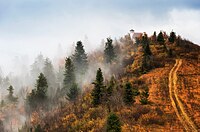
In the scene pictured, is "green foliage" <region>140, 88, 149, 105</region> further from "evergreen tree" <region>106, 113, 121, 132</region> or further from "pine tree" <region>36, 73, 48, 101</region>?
"pine tree" <region>36, 73, 48, 101</region>

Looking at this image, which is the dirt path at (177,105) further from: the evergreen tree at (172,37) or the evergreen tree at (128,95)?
the evergreen tree at (172,37)

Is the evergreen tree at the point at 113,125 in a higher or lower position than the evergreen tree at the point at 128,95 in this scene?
lower

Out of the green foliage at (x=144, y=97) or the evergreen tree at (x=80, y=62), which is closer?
the green foliage at (x=144, y=97)

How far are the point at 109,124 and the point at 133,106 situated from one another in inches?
426

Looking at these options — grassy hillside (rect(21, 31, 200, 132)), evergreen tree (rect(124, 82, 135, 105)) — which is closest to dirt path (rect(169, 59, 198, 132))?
grassy hillside (rect(21, 31, 200, 132))

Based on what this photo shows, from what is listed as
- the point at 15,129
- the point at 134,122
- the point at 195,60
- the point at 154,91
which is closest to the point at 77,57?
the point at 15,129

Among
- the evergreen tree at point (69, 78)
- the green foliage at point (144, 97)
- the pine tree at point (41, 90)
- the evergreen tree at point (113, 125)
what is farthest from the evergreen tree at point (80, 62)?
the evergreen tree at point (113, 125)

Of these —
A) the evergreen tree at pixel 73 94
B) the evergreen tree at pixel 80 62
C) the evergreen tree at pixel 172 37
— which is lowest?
the evergreen tree at pixel 73 94

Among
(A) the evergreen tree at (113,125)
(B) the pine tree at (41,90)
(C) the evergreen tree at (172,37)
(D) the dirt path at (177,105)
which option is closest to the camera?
(A) the evergreen tree at (113,125)

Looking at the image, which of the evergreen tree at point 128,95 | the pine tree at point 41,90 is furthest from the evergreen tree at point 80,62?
the evergreen tree at point 128,95

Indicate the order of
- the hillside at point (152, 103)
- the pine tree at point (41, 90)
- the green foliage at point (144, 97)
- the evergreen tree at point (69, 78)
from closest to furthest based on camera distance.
→ the hillside at point (152, 103), the green foliage at point (144, 97), the pine tree at point (41, 90), the evergreen tree at point (69, 78)

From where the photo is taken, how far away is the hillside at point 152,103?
44344 millimetres

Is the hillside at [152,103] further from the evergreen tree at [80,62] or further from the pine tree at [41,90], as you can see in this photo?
the evergreen tree at [80,62]

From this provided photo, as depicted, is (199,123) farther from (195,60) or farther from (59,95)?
(59,95)
